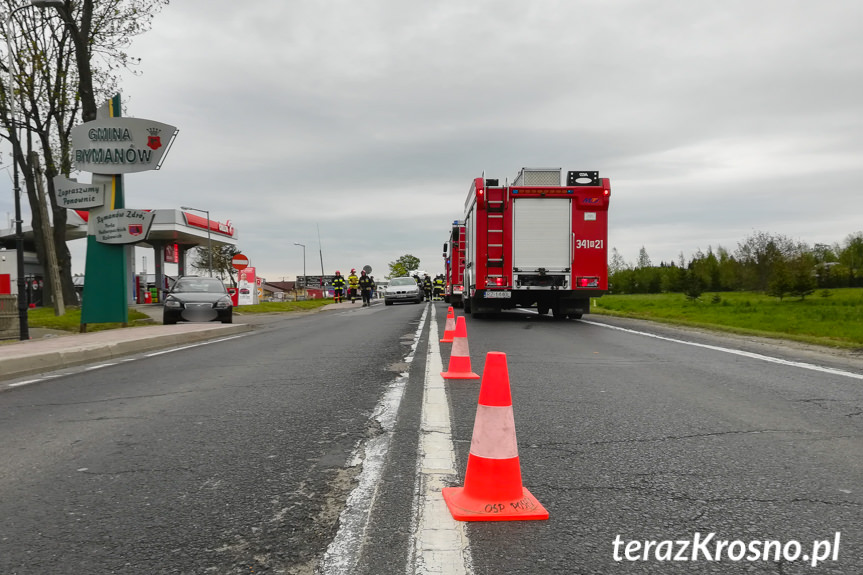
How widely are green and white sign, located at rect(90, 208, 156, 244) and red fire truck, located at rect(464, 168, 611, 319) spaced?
8680mm

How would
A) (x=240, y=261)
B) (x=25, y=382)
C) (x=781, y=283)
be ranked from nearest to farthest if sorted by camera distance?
1. (x=25, y=382)
2. (x=240, y=261)
3. (x=781, y=283)

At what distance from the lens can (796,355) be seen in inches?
388

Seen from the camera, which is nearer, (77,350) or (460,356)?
(460,356)

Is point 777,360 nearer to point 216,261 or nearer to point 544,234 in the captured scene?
point 544,234

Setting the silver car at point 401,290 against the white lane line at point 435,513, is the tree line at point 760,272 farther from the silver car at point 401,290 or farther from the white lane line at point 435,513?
the white lane line at point 435,513

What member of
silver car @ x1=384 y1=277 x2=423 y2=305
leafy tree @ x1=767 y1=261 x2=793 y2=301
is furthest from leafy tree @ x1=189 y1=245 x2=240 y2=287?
leafy tree @ x1=767 y1=261 x2=793 y2=301

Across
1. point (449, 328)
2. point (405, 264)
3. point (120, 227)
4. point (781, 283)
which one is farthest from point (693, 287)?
point (405, 264)

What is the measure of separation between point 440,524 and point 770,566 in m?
1.33

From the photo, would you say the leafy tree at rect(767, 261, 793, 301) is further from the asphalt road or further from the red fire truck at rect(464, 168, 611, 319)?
the asphalt road

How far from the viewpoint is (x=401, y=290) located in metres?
41.1

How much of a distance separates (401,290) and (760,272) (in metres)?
35.9

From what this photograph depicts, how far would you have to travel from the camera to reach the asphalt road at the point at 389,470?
266 centimetres

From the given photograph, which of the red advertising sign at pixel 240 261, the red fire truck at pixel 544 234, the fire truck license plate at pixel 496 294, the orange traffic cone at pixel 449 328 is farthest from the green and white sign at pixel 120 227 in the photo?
the red advertising sign at pixel 240 261

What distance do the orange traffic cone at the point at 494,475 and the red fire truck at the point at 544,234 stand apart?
524 inches
